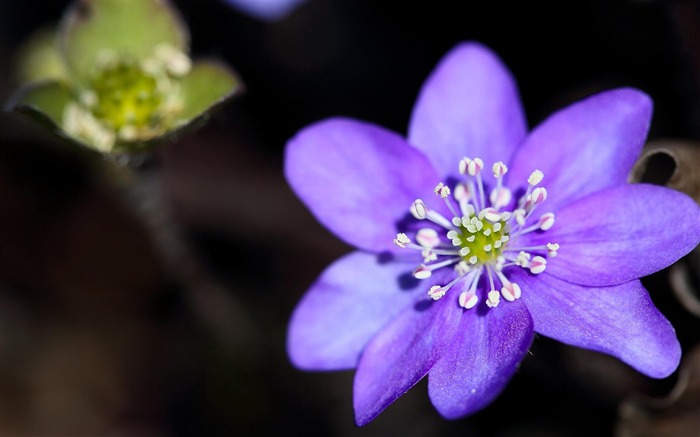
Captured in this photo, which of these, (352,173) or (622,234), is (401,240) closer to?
(352,173)

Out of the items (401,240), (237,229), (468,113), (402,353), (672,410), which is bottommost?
(237,229)

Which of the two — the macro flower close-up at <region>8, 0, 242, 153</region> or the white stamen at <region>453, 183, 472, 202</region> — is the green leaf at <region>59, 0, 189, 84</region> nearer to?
the macro flower close-up at <region>8, 0, 242, 153</region>

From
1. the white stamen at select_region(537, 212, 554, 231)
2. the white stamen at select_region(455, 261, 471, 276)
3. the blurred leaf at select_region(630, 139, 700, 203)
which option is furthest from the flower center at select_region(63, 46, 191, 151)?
the blurred leaf at select_region(630, 139, 700, 203)

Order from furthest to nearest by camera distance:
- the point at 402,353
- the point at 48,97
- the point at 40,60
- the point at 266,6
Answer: the point at 266,6 → the point at 40,60 → the point at 48,97 → the point at 402,353

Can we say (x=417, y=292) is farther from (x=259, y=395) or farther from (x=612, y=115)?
(x=259, y=395)

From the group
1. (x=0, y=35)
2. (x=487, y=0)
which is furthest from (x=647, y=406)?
(x=0, y=35)

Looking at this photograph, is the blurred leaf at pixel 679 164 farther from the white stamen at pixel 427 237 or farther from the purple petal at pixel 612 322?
the white stamen at pixel 427 237

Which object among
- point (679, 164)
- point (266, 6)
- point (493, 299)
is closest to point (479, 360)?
point (493, 299)
